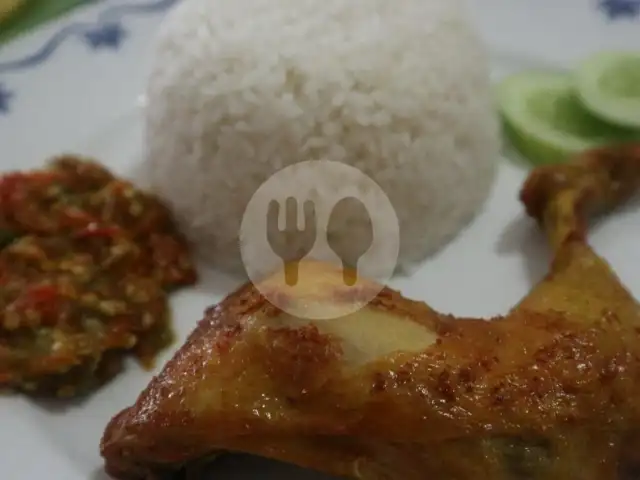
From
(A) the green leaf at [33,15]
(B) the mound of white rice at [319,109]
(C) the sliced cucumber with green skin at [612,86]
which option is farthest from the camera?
(A) the green leaf at [33,15]

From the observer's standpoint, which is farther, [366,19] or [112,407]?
[366,19]

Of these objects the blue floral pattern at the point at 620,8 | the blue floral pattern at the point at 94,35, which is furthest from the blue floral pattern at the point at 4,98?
the blue floral pattern at the point at 620,8

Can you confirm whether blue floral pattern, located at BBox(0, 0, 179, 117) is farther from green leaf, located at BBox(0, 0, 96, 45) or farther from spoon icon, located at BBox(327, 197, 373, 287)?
spoon icon, located at BBox(327, 197, 373, 287)

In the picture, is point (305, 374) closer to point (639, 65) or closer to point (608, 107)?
point (608, 107)

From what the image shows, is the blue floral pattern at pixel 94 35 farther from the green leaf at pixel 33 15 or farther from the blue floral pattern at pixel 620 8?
the blue floral pattern at pixel 620 8

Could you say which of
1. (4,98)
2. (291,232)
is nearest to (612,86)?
(291,232)

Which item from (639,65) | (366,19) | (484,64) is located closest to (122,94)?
(366,19)
